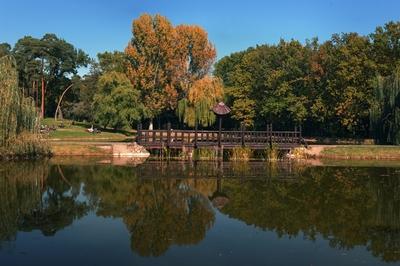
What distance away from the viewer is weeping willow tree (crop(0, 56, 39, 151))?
27.5 m

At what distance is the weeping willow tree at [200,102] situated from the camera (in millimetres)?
50031

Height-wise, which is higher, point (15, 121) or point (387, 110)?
point (387, 110)

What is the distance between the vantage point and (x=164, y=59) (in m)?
51.7

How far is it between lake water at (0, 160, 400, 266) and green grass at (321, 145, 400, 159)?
33.7ft

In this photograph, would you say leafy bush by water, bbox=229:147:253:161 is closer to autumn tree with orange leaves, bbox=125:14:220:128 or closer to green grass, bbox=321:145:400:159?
green grass, bbox=321:145:400:159

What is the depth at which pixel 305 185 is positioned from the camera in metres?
20.8

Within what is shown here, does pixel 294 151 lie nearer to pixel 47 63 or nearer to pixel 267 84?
pixel 267 84

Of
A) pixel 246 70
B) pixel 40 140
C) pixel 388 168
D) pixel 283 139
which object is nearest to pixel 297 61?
pixel 246 70

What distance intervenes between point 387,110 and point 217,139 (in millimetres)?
16301

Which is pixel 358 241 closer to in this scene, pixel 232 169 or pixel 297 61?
pixel 232 169

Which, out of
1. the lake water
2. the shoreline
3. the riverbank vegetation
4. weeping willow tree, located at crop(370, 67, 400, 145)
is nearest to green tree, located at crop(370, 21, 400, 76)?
weeping willow tree, located at crop(370, 67, 400, 145)

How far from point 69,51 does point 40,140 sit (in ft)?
166

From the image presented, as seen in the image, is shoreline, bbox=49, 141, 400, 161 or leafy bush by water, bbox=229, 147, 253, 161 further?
shoreline, bbox=49, 141, 400, 161

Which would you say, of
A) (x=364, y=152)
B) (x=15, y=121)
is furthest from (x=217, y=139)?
(x=15, y=121)
